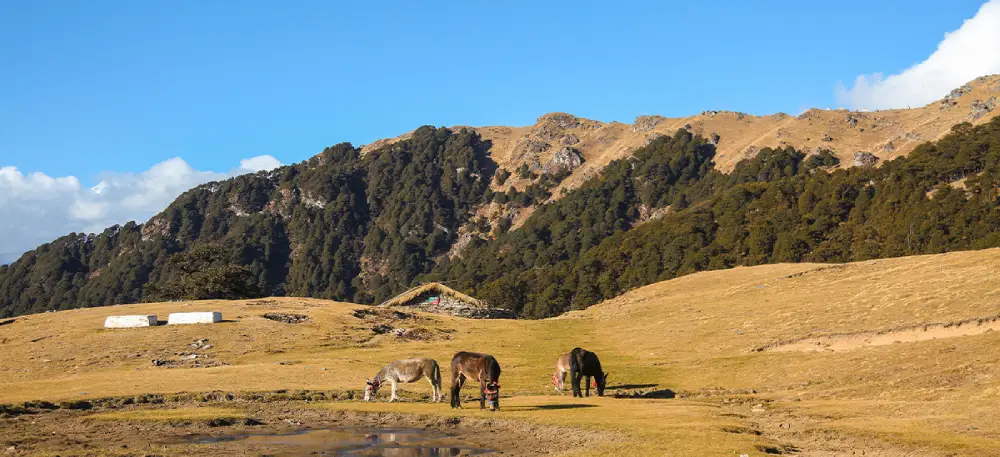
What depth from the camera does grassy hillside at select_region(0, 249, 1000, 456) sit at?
96.7 feet

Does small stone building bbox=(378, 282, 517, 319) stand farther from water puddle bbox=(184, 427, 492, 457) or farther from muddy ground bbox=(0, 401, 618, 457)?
water puddle bbox=(184, 427, 492, 457)

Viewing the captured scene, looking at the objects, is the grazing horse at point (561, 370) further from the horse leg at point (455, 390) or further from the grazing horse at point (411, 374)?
the horse leg at point (455, 390)

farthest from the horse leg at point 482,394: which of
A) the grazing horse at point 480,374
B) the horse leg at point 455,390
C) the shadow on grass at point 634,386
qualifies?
the shadow on grass at point 634,386

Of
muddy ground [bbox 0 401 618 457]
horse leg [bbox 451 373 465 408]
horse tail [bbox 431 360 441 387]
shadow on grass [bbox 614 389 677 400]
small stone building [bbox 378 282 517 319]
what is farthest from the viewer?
small stone building [bbox 378 282 517 319]

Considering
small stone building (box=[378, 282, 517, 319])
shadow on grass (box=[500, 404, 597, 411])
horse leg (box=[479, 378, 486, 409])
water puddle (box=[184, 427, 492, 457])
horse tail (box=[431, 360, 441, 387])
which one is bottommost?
water puddle (box=[184, 427, 492, 457])

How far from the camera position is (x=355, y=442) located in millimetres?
30031

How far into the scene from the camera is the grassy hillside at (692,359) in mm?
29469

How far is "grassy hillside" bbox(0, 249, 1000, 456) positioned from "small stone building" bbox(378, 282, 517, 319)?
15.3m

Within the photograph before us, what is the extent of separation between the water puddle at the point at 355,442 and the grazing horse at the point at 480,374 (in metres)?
4.41

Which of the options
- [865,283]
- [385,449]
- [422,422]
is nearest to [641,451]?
[385,449]

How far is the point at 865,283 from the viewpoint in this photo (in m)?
76.7

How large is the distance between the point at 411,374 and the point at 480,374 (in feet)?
20.0

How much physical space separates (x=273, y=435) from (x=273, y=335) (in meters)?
42.7

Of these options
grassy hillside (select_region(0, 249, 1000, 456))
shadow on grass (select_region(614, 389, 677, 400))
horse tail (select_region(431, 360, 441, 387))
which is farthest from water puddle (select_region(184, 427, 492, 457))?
shadow on grass (select_region(614, 389, 677, 400))
